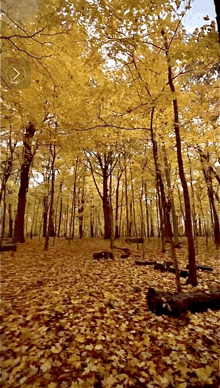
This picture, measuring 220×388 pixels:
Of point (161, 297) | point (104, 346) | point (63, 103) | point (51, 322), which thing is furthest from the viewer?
point (63, 103)

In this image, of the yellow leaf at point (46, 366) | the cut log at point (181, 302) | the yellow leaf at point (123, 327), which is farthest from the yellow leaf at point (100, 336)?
the cut log at point (181, 302)

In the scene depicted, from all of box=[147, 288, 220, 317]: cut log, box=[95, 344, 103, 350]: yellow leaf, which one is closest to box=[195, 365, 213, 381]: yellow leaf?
box=[147, 288, 220, 317]: cut log

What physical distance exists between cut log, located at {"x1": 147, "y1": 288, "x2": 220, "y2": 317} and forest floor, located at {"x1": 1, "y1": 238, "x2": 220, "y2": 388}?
139 mm

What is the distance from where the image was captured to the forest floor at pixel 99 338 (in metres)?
2.78

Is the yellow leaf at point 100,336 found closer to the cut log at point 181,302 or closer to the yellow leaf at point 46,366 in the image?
the yellow leaf at point 46,366

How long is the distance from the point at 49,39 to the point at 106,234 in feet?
44.1

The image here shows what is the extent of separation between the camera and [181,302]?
436cm

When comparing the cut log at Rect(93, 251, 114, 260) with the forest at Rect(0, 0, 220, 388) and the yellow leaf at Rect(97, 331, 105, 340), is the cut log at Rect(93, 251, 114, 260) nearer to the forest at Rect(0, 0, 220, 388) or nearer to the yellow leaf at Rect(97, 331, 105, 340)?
the forest at Rect(0, 0, 220, 388)

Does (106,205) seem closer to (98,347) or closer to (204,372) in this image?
(98,347)

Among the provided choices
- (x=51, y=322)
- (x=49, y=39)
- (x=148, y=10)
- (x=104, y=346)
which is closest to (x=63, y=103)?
(x=49, y=39)

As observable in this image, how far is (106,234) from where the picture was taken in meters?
16.7

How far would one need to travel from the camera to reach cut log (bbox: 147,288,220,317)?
4.32 m

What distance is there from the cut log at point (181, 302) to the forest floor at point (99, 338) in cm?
14

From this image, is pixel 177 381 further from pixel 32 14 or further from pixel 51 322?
pixel 32 14
